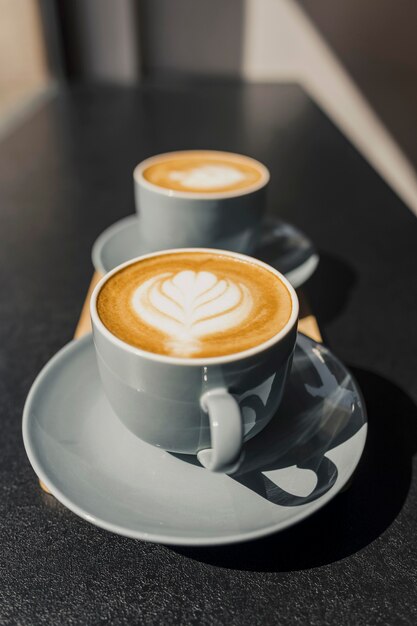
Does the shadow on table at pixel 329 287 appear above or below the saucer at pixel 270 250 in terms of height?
below

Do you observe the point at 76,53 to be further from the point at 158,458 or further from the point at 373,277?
the point at 158,458

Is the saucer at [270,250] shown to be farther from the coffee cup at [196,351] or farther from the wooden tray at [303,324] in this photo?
the coffee cup at [196,351]

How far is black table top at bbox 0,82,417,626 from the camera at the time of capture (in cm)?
34

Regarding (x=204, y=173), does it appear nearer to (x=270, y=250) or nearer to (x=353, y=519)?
(x=270, y=250)

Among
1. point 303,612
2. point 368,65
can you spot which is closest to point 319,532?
point 303,612

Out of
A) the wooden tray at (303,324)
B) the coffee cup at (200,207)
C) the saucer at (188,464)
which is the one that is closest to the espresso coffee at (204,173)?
the coffee cup at (200,207)

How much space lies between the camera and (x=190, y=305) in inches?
16.0

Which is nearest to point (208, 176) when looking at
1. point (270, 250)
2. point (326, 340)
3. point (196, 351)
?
point (270, 250)

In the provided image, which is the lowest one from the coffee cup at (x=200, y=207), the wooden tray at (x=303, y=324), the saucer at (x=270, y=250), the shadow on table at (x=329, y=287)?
the shadow on table at (x=329, y=287)

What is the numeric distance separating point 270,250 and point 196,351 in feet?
1.10

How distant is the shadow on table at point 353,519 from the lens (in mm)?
361

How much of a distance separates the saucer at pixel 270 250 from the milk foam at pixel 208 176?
81 millimetres

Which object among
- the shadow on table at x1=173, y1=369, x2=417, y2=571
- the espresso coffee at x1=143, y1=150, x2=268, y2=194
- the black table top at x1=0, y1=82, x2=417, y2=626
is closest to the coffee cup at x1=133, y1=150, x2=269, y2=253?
the espresso coffee at x1=143, y1=150, x2=268, y2=194

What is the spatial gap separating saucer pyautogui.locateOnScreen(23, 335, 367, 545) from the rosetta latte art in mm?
62
